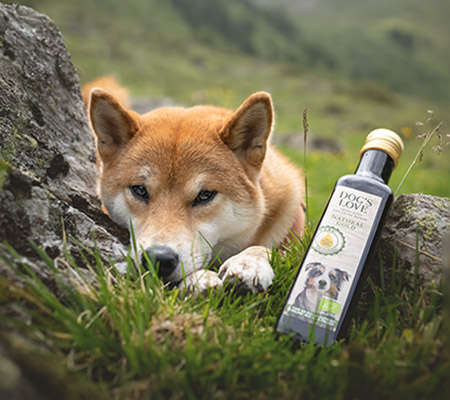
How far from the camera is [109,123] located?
3.20m

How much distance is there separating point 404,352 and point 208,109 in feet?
8.61

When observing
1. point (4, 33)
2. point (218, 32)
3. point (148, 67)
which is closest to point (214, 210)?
point (4, 33)

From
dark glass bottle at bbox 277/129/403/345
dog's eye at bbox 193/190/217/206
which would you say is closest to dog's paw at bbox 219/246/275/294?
dark glass bottle at bbox 277/129/403/345

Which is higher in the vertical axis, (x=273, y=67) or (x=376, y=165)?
(x=273, y=67)

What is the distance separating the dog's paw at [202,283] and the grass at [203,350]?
0.72 ft

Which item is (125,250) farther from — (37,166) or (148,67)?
(148,67)

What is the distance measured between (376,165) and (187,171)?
129 cm

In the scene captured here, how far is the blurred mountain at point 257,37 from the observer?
2381 inches

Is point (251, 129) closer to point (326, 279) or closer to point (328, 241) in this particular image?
point (328, 241)

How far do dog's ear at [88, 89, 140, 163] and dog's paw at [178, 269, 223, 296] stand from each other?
1.43 m

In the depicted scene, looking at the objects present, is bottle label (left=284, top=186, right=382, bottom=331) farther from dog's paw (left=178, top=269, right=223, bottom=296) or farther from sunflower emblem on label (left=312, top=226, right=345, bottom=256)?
dog's paw (left=178, top=269, right=223, bottom=296)

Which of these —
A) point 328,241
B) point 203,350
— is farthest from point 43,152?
point 328,241

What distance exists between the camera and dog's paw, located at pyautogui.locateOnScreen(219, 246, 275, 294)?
2238mm

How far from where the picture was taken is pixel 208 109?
367 centimetres
